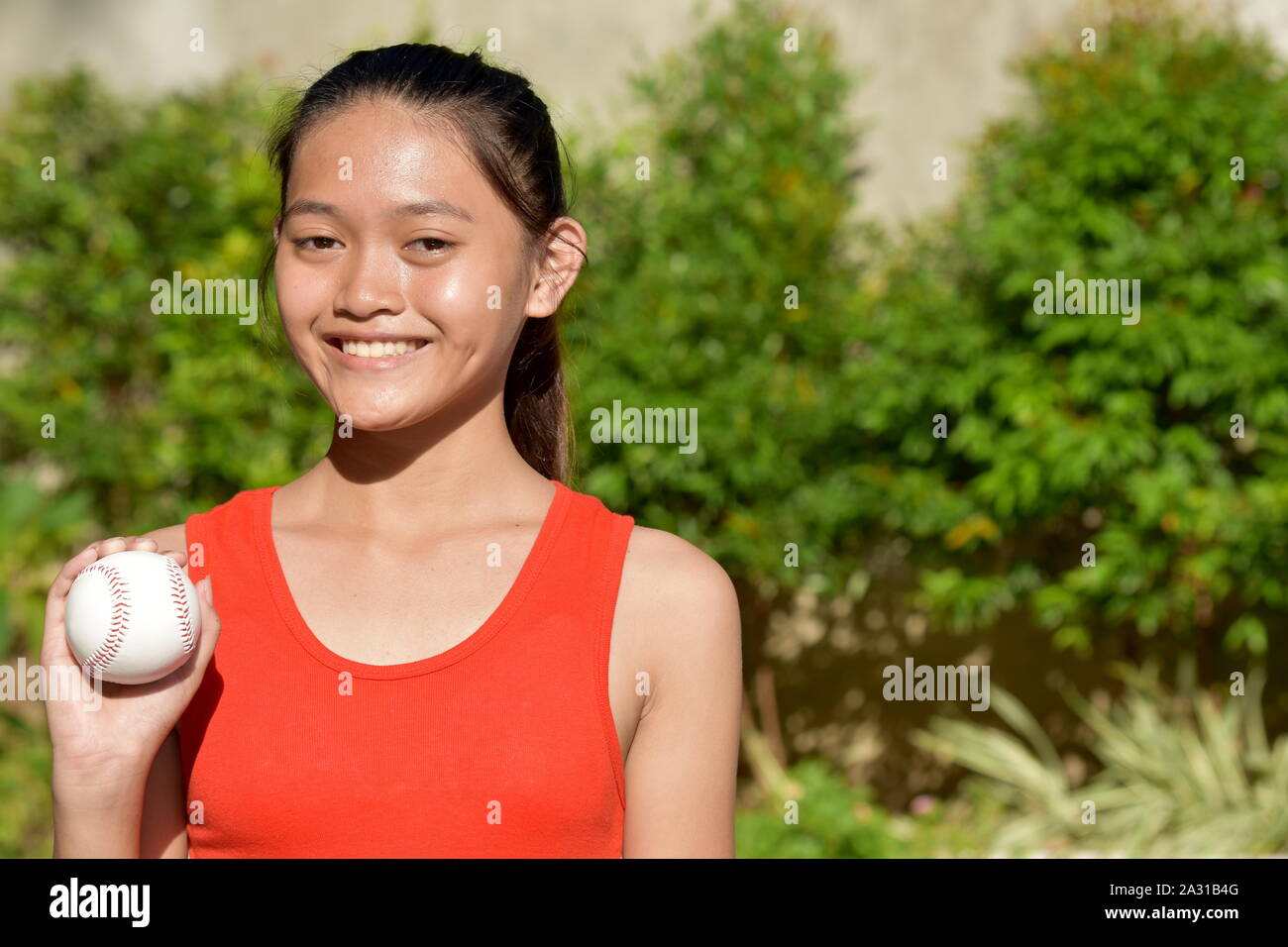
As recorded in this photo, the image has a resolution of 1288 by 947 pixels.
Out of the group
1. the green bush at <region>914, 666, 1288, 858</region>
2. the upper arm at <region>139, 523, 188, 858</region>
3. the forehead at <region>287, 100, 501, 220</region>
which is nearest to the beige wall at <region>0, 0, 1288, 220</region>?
the green bush at <region>914, 666, 1288, 858</region>

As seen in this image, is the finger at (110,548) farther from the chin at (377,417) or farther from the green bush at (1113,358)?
the green bush at (1113,358)

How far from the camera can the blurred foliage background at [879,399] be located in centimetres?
532

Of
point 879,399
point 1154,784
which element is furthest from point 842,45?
point 1154,784

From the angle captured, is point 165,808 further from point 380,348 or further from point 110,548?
point 380,348

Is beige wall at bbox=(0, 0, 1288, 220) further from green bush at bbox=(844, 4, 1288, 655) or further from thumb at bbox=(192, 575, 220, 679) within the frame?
thumb at bbox=(192, 575, 220, 679)

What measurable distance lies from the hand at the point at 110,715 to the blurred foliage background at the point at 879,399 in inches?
137

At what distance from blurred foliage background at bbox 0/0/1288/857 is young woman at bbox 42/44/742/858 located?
320 centimetres

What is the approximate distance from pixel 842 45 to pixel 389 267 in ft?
17.4

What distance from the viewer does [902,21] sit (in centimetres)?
653

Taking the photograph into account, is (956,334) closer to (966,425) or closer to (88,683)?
(966,425)

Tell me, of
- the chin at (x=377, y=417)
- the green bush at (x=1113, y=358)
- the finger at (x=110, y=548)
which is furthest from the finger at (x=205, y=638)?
the green bush at (x=1113, y=358)

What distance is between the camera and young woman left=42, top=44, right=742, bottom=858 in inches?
A: 62.9
